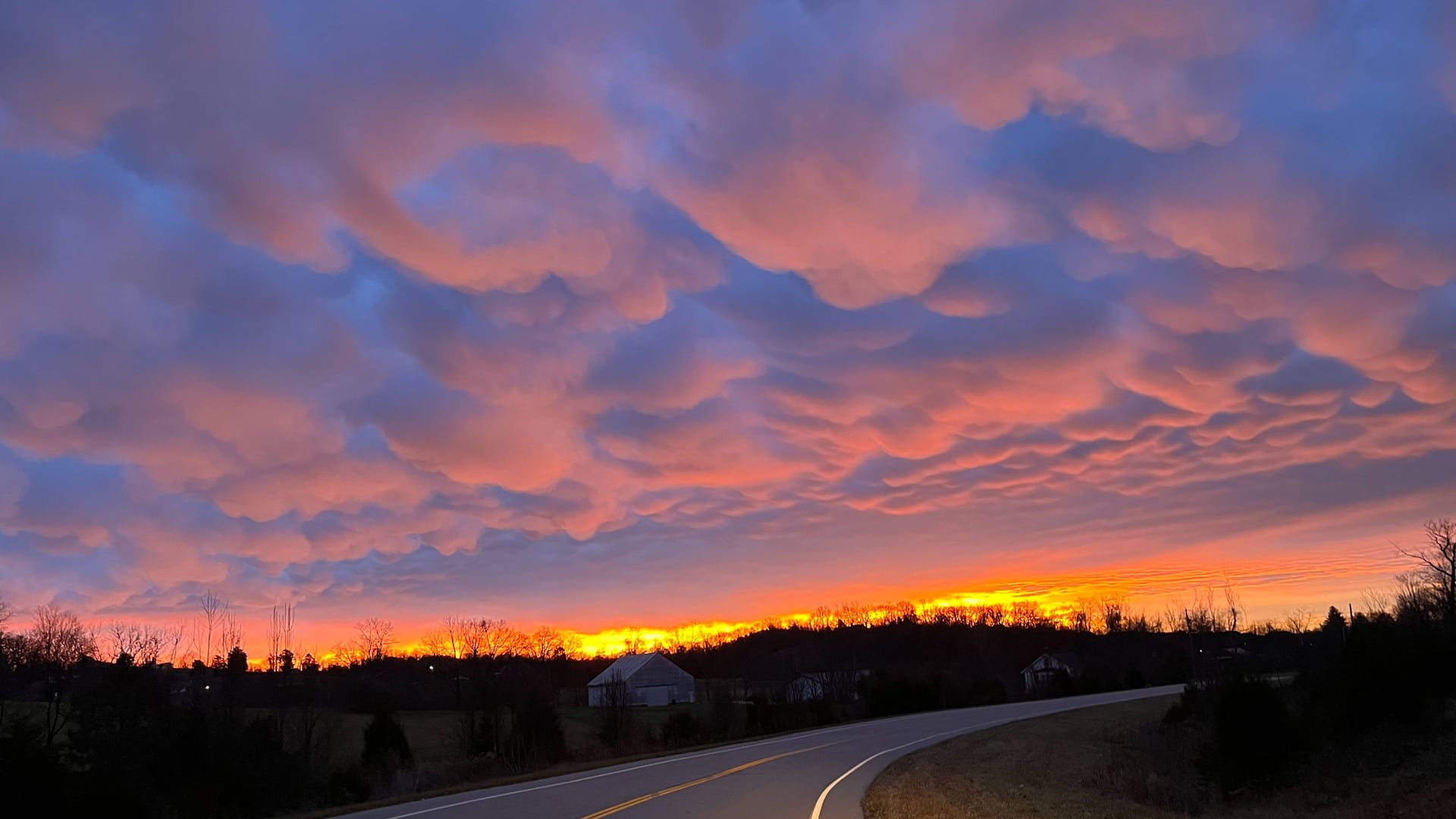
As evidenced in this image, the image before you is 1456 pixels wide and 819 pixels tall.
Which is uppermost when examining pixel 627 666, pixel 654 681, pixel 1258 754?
pixel 627 666

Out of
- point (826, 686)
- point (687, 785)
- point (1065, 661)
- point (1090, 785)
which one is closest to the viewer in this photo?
point (687, 785)

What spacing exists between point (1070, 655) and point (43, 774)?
11322cm

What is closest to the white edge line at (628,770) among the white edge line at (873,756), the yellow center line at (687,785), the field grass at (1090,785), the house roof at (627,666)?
the yellow center line at (687,785)

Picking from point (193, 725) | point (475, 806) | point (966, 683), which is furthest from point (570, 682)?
point (475, 806)

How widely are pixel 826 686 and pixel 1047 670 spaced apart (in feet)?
97.3

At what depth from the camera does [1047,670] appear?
95000mm

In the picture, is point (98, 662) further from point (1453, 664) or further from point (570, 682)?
point (570, 682)

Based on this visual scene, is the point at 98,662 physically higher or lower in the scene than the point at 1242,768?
higher

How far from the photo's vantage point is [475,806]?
17719 millimetres

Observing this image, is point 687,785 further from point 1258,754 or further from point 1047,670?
point 1047,670

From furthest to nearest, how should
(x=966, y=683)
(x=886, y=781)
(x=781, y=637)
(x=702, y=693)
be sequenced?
(x=781, y=637), (x=702, y=693), (x=966, y=683), (x=886, y=781)

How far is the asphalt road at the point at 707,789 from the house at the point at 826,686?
33771mm

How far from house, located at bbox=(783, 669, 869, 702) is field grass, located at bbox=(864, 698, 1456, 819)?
30.9m

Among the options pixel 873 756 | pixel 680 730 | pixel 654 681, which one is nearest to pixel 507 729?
pixel 680 730
